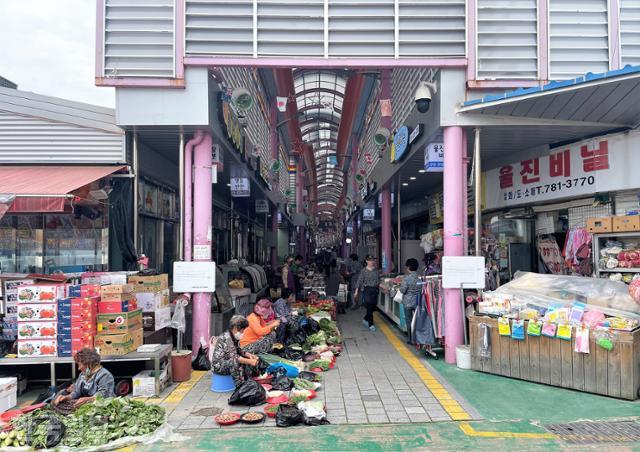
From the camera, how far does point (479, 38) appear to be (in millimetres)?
7602

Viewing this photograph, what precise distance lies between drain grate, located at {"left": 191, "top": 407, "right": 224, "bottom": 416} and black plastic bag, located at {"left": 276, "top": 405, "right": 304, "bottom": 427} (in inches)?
34.0

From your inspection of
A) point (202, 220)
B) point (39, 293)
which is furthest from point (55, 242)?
point (202, 220)

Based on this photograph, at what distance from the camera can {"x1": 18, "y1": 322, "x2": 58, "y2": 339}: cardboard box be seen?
6371 mm

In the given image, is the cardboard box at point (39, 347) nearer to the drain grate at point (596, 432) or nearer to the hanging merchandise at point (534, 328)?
the drain grate at point (596, 432)

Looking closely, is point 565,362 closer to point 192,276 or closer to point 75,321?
point 192,276

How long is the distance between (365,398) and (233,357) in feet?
6.13

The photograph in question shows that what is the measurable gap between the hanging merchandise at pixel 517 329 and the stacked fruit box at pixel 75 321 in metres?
5.97

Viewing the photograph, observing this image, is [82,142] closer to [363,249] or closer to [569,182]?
[569,182]

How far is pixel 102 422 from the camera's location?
4.91 m

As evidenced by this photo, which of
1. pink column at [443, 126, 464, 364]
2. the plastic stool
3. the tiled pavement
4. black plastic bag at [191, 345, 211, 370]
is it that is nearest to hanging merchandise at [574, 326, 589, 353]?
the tiled pavement

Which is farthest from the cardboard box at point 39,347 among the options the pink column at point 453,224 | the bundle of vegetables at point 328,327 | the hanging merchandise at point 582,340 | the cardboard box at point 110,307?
the hanging merchandise at point 582,340

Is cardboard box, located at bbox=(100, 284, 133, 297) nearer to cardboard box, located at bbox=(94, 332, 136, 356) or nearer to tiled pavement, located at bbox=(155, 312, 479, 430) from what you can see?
cardboard box, located at bbox=(94, 332, 136, 356)

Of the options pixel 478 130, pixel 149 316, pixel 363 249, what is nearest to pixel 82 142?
pixel 149 316

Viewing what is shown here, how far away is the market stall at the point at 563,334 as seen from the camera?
19.2 ft
